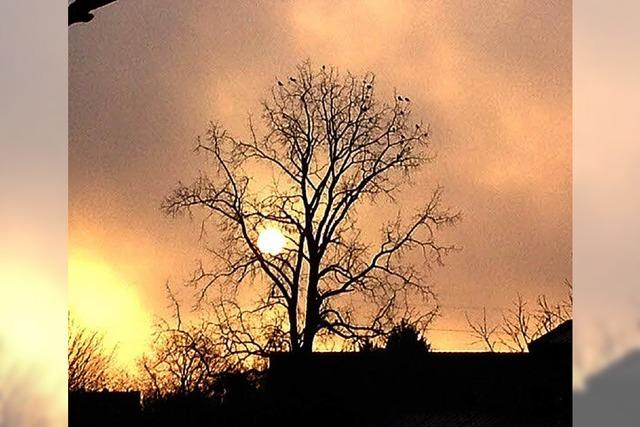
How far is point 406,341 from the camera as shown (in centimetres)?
582

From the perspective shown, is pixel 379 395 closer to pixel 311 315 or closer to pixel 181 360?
pixel 311 315

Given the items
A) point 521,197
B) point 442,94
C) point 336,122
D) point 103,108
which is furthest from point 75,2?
point 521,197

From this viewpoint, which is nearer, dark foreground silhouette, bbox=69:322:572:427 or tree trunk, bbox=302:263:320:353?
dark foreground silhouette, bbox=69:322:572:427

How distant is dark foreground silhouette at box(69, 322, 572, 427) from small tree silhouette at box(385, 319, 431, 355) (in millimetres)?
22

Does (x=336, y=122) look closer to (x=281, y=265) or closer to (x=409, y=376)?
(x=281, y=265)

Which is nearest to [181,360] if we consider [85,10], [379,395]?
[379,395]

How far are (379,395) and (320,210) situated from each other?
0.87m

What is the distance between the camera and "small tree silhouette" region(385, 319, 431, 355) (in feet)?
19.0

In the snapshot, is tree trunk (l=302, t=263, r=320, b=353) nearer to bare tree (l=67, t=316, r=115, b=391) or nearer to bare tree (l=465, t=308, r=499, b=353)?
bare tree (l=465, t=308, r=499, b=353)

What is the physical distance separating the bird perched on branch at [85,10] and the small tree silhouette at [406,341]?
2.04m
